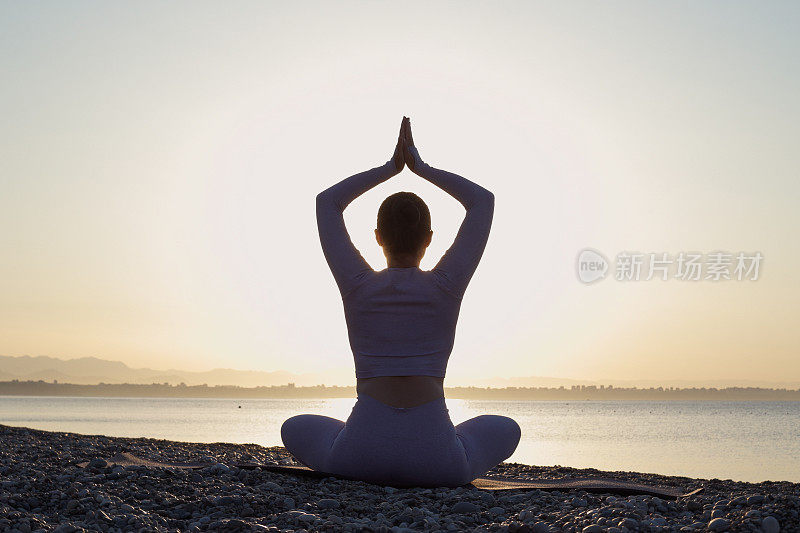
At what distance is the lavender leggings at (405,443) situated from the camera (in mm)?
4848

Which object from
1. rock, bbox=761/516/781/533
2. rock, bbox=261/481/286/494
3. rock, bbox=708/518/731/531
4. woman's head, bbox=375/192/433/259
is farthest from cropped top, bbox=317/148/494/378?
rock, bbox=761/516/781/533

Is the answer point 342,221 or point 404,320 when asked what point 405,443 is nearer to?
point 404,320

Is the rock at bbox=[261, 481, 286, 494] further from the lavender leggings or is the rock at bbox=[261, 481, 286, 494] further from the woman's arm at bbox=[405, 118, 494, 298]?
the woman's arm at bbox=[405, 118, 494, 298]

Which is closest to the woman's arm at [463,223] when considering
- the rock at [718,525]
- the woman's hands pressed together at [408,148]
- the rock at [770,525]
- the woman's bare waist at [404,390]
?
the woman's hands pressed together at [408,148]

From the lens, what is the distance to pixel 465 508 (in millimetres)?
4418

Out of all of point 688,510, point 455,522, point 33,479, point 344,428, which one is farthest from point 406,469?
point 33,479

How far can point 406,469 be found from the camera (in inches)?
195

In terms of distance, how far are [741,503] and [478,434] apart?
5.72ft

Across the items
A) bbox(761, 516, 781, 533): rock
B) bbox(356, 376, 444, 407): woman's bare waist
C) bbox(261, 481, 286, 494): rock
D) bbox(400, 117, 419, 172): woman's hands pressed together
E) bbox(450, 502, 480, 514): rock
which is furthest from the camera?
bbox(400, 117, 419, 172): woman's hands pressed together

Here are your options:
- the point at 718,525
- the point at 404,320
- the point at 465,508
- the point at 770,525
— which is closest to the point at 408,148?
the point at 404,320

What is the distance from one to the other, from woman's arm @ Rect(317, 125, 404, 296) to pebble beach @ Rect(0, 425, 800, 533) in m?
1.40

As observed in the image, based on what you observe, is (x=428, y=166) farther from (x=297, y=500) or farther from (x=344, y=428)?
(x=297, y=500)

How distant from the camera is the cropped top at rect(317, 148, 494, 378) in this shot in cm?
475

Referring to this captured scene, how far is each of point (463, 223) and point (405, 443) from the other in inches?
60.0
